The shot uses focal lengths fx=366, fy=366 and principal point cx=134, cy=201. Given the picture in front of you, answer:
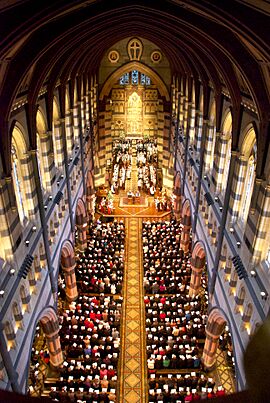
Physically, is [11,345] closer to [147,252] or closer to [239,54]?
[239,54]

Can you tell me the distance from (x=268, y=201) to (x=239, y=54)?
544 cm

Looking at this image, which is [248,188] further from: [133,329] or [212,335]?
[133,329]

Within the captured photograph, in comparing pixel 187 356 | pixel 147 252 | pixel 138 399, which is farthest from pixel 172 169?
pixel 138 399

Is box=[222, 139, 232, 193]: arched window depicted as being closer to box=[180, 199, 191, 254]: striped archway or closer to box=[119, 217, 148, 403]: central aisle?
box=[180, 199, 191, 254]: striped archway

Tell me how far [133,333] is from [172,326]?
7.99 feet

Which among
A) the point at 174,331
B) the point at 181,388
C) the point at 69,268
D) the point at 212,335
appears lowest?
the point at 181,388

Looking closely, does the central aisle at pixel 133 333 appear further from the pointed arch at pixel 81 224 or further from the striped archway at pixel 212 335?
the pointed arch at pixel 81 224

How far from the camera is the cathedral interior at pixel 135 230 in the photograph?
42.3ft

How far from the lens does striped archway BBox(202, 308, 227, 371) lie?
62.8 feet

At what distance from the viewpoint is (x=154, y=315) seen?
23.3m

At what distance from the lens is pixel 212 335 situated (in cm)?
1958

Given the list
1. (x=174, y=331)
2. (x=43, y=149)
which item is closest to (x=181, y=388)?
(x=174, y=331)

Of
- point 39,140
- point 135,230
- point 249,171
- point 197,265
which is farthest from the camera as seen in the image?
point 135,230

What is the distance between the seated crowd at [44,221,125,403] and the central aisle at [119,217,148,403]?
0.53 metres
